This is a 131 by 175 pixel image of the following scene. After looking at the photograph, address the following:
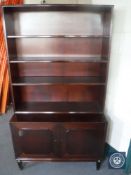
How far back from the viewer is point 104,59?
1769 millimetres

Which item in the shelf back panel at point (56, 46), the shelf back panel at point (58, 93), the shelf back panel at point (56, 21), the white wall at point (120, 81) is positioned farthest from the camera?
the shelf back panel at point (58, 93)

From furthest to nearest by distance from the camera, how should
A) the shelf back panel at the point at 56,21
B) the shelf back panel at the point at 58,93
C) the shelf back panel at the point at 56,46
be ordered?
the shelf back panel at the point at 58,93 → the shelf back panel at the point at 56,46 → the shelf back panel at the point at 56,21

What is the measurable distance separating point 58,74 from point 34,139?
0.76 meters

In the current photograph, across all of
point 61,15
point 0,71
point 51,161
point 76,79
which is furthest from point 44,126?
point 0,71

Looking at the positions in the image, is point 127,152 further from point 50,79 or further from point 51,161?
point 50,79

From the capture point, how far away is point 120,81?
1873mm

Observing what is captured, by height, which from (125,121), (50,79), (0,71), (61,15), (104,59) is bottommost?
(125,121)

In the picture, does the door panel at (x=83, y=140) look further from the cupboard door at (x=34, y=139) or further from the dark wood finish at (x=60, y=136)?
the cupboard door at (x=34, y=139)

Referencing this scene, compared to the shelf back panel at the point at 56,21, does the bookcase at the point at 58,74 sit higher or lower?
lower

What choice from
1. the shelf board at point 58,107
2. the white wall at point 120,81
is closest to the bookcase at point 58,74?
the shelf board at point 58,107

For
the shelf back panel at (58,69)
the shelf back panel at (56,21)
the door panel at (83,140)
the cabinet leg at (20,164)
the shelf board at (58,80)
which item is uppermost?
the shelf back panel at (56,21)

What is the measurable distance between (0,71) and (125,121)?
2.25m

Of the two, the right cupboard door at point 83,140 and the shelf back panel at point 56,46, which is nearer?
the right cupboard door at point 83,140

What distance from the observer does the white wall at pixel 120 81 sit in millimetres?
1701
